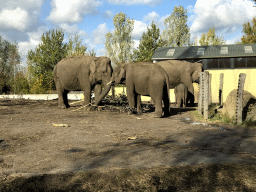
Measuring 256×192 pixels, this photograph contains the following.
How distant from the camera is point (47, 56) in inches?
948

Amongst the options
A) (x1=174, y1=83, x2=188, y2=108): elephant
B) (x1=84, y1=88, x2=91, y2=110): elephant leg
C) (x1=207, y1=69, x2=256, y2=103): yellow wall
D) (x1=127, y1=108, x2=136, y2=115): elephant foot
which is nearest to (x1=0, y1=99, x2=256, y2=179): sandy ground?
(x1=127, y1=108, x2=136, y2=115): elephant foot

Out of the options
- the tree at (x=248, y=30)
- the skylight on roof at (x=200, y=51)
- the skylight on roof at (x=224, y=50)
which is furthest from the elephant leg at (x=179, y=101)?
the tree at (x=248, y=30)

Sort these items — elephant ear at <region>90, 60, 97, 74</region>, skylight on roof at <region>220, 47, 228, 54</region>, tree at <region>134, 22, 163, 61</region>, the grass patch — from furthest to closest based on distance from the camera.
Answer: tree at <region>134, 22, 163, 61</region> → skylight on roof at <region>220, 47, 228, 54</region> → elephant ear at <region>90, 60, 97, 74</region> → the grass patch

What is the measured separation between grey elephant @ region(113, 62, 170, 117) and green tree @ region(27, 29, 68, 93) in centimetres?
1478

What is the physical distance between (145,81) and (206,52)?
15839 mm

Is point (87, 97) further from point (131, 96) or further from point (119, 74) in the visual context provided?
point (131, 96)

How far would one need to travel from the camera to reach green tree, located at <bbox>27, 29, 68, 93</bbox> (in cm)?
2403

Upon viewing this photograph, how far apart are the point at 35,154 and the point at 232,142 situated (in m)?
4.37

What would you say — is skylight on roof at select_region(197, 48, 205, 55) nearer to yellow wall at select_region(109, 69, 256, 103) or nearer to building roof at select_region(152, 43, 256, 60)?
building roof at select_region(152, 43, 256, 60)

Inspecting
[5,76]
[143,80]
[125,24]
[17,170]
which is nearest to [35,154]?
[17,170]

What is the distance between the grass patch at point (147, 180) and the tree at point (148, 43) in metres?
31.6

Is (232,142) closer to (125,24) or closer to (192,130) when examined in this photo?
(192,130)

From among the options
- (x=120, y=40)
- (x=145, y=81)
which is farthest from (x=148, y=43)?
(x=145, y=81)

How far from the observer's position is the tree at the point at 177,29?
1705 inches
